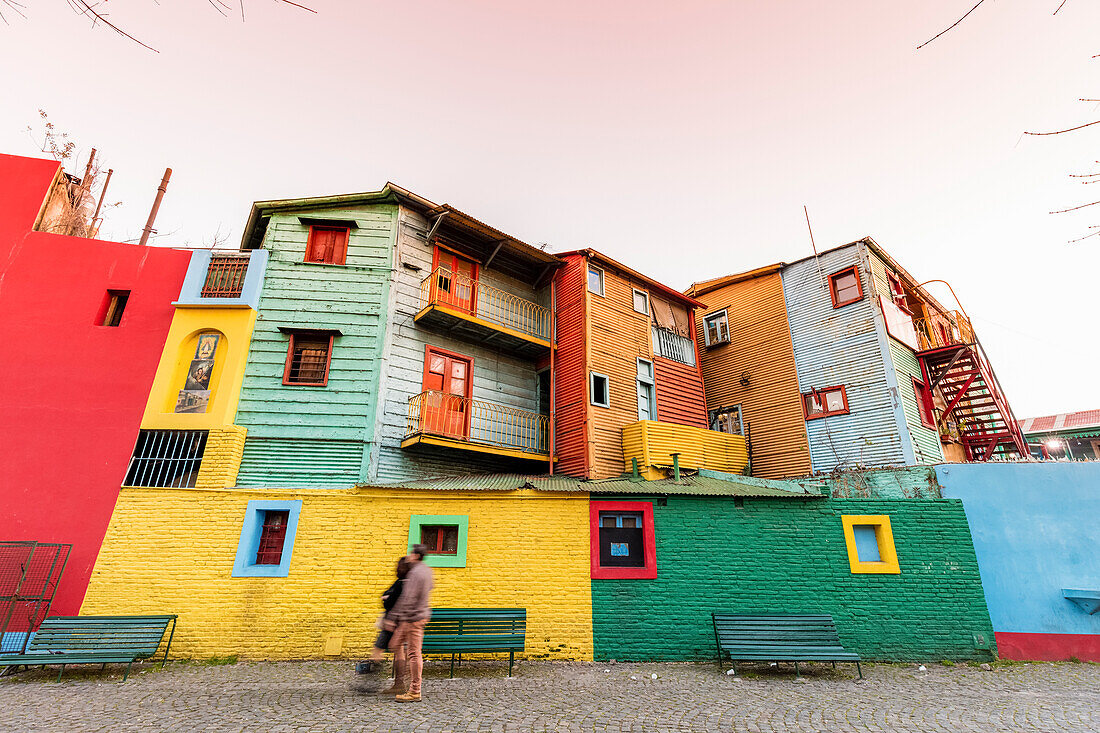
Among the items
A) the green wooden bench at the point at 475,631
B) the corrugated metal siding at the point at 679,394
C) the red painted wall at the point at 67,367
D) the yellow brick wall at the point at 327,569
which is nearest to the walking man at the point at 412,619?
the green wooden bench at the point at 475,631

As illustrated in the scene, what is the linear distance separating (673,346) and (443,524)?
10716mm

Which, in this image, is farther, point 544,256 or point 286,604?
point 544,256

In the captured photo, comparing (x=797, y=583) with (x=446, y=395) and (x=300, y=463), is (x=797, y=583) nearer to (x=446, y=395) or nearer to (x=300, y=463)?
(x=446, y=395)

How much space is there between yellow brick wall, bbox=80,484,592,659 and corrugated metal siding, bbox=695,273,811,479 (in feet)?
31.0

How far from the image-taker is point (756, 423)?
17219 mm

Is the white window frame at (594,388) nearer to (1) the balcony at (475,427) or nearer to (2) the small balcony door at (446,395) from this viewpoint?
(1) the balcony at (475,427)

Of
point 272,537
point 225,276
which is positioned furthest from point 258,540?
point 225,276

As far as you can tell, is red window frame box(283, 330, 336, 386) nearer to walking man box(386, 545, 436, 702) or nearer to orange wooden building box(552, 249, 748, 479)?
walking man box(386, 545, 436, 702)

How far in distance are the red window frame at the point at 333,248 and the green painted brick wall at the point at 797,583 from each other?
33.7 feet

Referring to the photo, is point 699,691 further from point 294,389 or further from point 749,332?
point 749,332

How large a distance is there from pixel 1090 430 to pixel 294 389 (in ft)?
125

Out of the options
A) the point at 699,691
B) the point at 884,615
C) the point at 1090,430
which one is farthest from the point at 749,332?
the point at 1090,430

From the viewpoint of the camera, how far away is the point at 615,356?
49.0ft

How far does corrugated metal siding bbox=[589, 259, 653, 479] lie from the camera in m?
13.4
